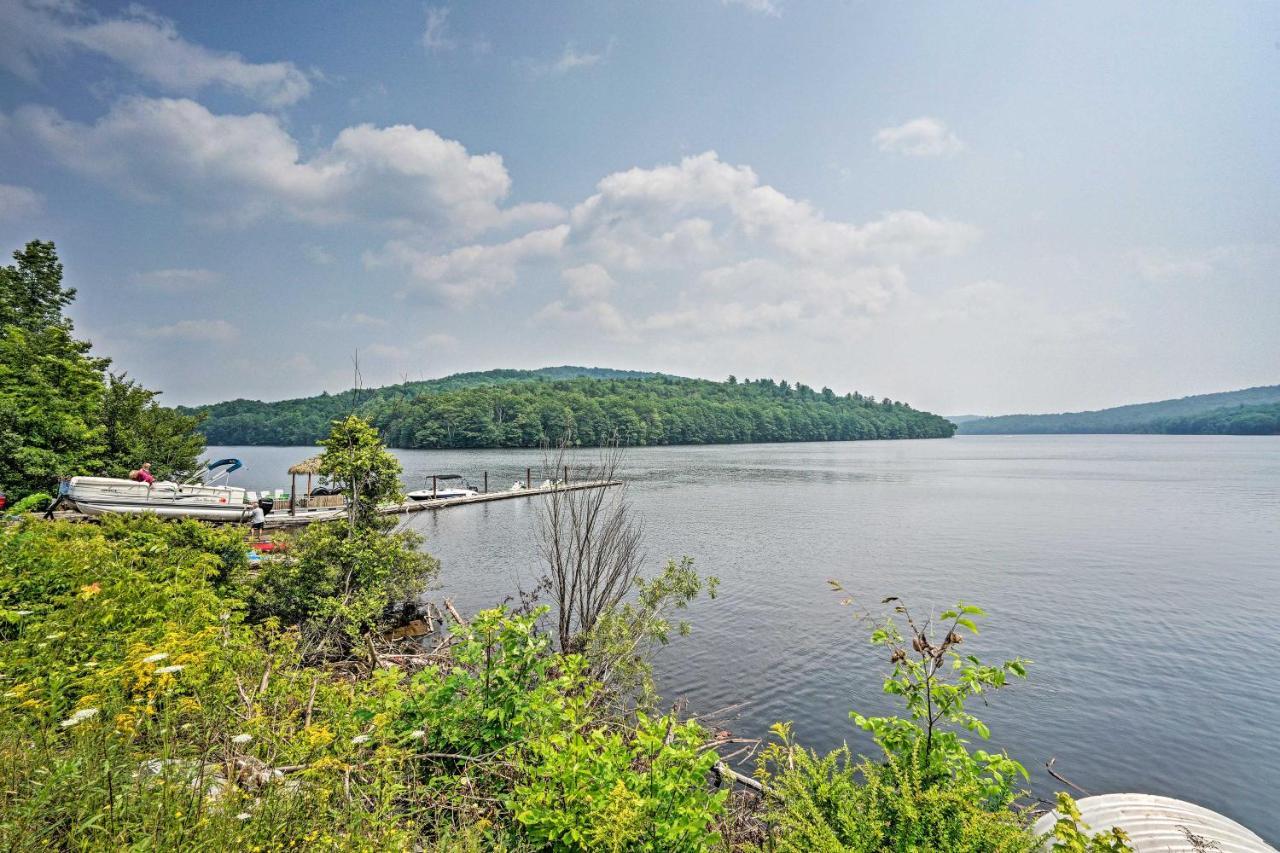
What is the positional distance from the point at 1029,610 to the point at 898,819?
641 inches

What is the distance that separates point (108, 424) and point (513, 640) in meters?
28.2

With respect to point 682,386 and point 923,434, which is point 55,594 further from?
point 923,434

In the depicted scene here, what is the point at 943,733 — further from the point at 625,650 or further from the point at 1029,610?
the point at 1029,610

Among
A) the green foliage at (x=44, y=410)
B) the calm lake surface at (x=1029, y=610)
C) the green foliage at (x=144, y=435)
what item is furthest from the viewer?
the green foliage at (x=144, y=435)

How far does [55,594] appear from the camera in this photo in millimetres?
5430

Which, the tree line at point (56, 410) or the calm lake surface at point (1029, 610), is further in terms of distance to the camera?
the tree line at point (56, 410)

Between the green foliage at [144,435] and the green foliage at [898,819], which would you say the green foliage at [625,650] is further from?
the green foliage at [144,435]

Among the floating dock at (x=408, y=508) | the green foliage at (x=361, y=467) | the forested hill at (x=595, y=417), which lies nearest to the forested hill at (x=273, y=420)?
the forested hill at (x=595, y=417)

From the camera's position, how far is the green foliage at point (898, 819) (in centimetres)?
348

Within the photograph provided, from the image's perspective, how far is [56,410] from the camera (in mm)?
17734

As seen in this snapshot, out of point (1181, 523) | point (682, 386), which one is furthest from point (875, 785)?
point (682, 386)

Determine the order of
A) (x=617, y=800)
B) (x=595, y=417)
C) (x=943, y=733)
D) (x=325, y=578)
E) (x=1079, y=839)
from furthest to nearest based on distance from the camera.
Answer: (x=595, y=417), (x=325, y=578), (x=943, y=733), (x=617, y=800), (x=1079, y=839)

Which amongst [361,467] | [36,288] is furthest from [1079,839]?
[36,288]

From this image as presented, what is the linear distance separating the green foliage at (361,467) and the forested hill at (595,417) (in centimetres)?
6705
